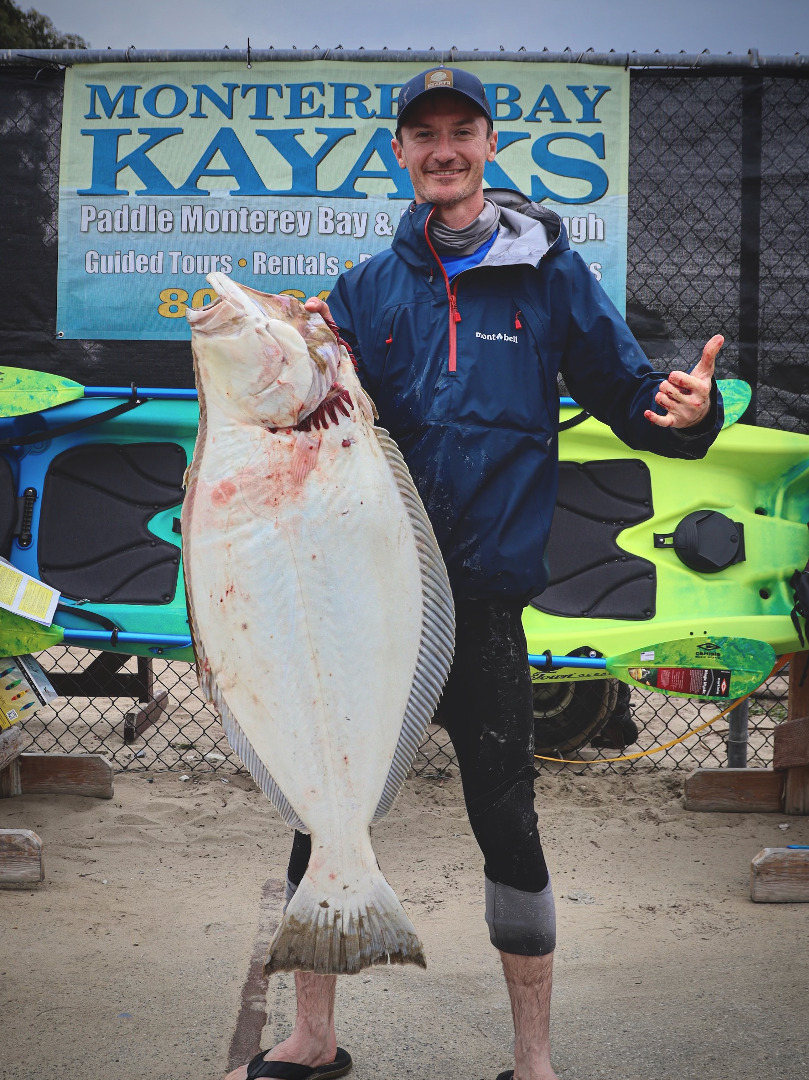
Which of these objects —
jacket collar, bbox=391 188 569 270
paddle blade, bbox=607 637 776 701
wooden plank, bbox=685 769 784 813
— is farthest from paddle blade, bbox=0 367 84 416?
wooden plank, bbox=685 769 784 813

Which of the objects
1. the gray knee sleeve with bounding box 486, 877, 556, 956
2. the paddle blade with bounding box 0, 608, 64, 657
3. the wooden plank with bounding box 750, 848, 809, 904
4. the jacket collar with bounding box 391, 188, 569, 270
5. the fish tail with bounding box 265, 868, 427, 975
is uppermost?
the jacket collar with bounding box 391, 188, 569, 270

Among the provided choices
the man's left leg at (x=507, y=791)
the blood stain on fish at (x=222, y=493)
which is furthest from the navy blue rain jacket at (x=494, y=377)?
the blood stain on fish at (x=222, y=493)

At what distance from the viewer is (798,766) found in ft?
12.4

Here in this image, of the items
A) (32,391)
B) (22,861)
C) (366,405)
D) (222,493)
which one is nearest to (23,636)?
(22,861)

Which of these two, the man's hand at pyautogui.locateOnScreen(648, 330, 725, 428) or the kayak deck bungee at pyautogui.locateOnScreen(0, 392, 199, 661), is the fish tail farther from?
the kayak deck bungee at pyautogui.locateOnScreen(0, 392, 199, 661)

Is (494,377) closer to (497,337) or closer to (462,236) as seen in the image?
(497,337)

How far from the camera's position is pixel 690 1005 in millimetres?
2430

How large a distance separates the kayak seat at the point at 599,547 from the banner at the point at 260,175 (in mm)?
780

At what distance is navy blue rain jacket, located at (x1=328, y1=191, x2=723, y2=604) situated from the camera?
1.83 metres

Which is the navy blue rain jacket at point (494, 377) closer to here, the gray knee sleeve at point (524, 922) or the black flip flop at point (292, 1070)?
the gray knee sleeve at point (524, 922)

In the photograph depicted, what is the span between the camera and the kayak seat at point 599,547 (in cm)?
394

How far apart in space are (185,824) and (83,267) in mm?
2476

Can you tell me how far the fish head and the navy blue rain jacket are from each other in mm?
337

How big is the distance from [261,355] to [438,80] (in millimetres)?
799
